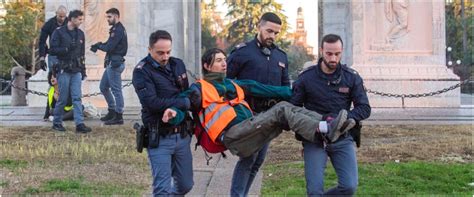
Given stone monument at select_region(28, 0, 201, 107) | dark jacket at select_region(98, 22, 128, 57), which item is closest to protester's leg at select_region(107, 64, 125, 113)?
dark jacket at select_region(98, 22, 128, 57)

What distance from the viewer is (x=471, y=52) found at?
41.4 m

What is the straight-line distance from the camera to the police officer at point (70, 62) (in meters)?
9.33

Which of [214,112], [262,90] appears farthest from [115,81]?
[214,112]

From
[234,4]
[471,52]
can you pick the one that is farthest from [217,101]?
[234,4]

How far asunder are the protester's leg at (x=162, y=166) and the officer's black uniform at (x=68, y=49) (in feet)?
16.9

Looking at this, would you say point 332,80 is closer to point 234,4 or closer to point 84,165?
point 84,165

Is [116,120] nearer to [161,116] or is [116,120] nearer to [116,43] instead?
[116,43]

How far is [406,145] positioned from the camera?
849 centimetres

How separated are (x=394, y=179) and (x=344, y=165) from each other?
1.93 meters

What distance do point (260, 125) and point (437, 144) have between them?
Answer: 488 cm

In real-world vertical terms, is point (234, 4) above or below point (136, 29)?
above

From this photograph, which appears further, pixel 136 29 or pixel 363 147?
pixel 136 29

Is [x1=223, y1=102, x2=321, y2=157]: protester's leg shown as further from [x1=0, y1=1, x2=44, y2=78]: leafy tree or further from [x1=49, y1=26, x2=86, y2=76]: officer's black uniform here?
[x1=0, y1=1, x2=44, y2=78]: leafy tree

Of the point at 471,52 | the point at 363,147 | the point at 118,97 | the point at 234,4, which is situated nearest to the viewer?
the point at 363,147
